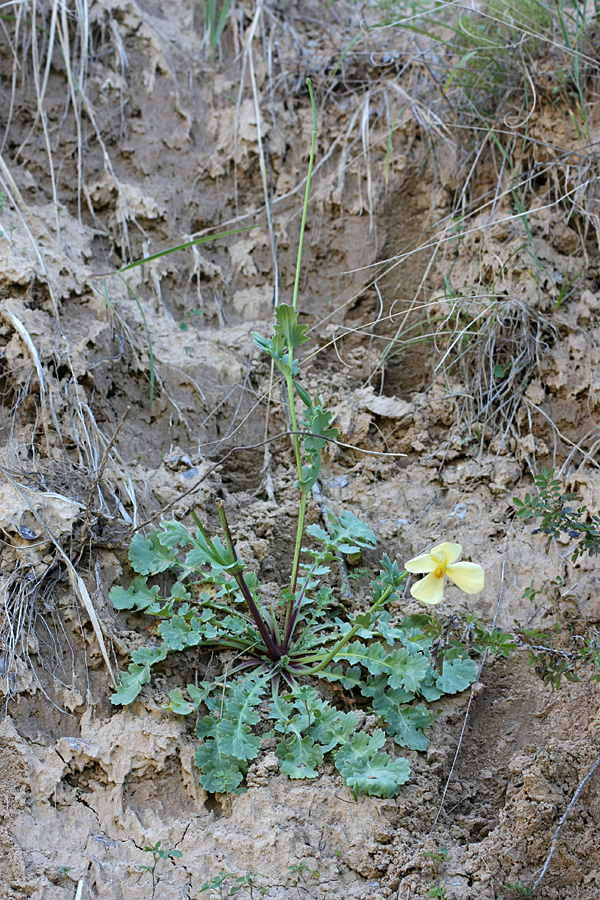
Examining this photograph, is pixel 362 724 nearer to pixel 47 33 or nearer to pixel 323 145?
pixel 323 145

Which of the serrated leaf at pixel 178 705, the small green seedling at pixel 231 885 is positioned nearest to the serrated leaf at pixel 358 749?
the small green seedling at pixel 231 885

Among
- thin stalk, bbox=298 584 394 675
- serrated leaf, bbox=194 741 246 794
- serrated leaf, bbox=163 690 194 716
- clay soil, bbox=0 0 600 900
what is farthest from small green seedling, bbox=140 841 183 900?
thin stalk, bbox=298 584 394 675

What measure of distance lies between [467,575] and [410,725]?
59 cm

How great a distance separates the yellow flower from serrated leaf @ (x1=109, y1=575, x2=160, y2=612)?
2.98 ft

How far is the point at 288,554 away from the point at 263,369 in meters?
0.94

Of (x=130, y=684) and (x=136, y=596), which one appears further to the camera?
(x=136, y=596)

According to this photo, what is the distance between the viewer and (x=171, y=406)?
115 inches

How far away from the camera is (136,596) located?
2.25 meters

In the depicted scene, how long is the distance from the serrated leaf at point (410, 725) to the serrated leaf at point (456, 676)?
10cm

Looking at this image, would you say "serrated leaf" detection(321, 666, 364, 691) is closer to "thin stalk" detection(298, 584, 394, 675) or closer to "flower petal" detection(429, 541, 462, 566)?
"thin stalk" detection(298, 584, 394, 675)

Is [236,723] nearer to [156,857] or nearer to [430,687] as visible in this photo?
[156,857]

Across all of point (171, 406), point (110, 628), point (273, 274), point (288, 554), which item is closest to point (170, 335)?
point (171, 406)

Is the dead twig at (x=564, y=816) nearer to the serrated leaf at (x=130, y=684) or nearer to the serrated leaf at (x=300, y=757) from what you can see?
the serrated leaf at (x=300, y=757)

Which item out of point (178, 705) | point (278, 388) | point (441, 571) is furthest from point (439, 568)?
point (278, 388)
